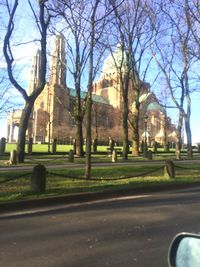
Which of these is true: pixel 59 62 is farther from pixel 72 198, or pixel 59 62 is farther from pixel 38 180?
pixel 72 198

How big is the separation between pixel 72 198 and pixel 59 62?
2693 centimetres

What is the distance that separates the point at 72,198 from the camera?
41.4 ft

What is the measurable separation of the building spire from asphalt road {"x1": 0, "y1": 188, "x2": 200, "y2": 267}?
23407mm

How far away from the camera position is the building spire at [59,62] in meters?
35.2

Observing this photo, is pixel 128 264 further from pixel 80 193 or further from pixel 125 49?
pixel 125 49

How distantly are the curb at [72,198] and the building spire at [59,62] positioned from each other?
19869mm

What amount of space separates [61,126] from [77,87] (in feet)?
188

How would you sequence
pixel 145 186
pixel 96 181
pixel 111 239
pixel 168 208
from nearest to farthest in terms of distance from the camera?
1. pixel 111 239
2. pixel 168 208
3. pixel 145 186
4. pixel 96 181

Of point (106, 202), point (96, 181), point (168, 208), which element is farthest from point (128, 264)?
point (96, 181)

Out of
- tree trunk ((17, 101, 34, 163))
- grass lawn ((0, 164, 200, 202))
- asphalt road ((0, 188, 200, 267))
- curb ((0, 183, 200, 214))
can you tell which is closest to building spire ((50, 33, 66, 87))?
tree trunk ((17, 101, 34, 163))

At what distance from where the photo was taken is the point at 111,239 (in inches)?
298

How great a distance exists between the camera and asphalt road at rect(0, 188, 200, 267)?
6316 millimetres

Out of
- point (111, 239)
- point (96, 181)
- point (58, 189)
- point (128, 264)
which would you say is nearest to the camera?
point (128, 264)

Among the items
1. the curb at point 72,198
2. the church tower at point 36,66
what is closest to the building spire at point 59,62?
the church tower at point 36,66
